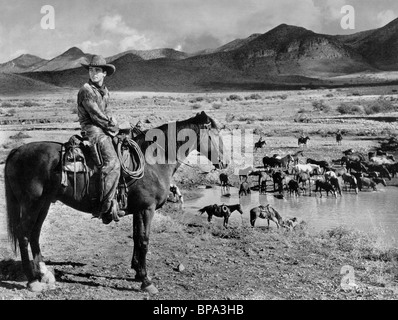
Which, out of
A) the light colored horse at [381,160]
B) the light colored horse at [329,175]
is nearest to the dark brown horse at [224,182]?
the light colored horse at [329,175]

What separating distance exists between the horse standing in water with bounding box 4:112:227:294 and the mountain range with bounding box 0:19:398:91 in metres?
63.6

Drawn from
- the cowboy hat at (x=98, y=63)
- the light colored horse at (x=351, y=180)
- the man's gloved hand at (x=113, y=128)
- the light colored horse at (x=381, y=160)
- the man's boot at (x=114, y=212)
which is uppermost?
the cowboy hat at (x=98, y=63)

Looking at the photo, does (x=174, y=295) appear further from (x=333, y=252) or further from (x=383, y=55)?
(x=383, y=55)

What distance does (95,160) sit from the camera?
6.24 m

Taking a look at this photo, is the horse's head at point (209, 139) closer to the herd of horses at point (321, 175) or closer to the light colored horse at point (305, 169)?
the herd of horses at point (321, 175)

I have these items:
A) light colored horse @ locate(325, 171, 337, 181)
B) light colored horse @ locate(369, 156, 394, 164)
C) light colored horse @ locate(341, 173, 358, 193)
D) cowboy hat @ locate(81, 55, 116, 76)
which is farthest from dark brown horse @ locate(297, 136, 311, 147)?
cowboy hat @ locate(81, 55, 116, 76)

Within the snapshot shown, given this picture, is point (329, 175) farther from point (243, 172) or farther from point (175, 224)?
point (175, 224)

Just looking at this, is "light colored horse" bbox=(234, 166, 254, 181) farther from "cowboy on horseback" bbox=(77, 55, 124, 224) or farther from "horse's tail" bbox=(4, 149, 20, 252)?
"horse's tail" bbox=(4, 149, 20, 252)

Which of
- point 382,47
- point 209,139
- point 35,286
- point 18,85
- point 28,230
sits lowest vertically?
point 35,286

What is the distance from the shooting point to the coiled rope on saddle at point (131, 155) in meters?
6.28

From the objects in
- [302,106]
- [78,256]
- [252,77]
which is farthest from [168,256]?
[252,77]

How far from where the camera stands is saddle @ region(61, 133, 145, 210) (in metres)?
6.19

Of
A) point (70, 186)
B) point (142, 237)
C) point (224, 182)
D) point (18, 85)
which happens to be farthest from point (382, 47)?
point (70, 186)

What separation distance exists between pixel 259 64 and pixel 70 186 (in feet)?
332
